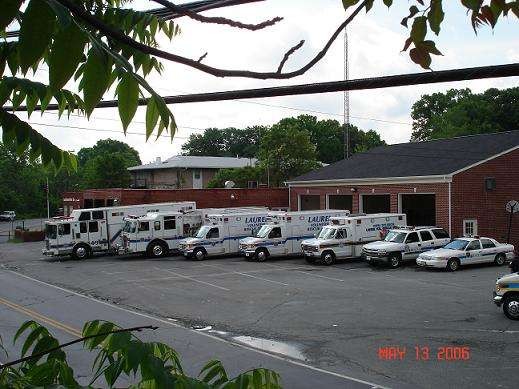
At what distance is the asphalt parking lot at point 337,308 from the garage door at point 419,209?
15.8 metres

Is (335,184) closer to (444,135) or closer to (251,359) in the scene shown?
(251,359)

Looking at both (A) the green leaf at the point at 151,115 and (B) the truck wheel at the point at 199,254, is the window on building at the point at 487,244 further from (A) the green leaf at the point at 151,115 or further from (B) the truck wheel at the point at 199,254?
(A) the green leaf at the point at 151,115

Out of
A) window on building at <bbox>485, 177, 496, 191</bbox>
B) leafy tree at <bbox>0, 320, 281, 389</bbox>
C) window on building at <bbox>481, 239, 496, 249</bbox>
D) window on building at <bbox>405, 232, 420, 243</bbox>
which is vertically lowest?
window on building at <bbox>481, 239, 496, 249</bbox>

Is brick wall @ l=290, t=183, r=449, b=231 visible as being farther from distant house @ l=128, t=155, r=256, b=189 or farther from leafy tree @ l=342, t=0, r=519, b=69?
leafy tree @ l=342, t=0, r=519, b=69

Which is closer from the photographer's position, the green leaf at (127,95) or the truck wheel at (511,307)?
the green leaf at (127,95)

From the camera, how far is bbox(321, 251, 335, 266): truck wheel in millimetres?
31984

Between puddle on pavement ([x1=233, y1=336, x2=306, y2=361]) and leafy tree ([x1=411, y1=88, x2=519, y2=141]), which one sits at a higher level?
leafy tree ([x1=411, y1=88, x2=519, y2=141])

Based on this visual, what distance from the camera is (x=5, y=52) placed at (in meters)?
2.35

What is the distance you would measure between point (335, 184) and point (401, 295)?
2384cm

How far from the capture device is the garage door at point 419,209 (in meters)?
46.1

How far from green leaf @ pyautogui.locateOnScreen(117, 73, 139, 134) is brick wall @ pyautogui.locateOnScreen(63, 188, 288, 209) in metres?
45.0

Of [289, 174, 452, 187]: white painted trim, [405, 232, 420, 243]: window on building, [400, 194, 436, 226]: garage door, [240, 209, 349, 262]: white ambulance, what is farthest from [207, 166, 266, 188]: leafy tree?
[405, 232, 420, 243]: window on building

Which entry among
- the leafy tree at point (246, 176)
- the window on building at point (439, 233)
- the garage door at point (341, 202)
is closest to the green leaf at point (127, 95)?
the window on building at point (439, 233)
